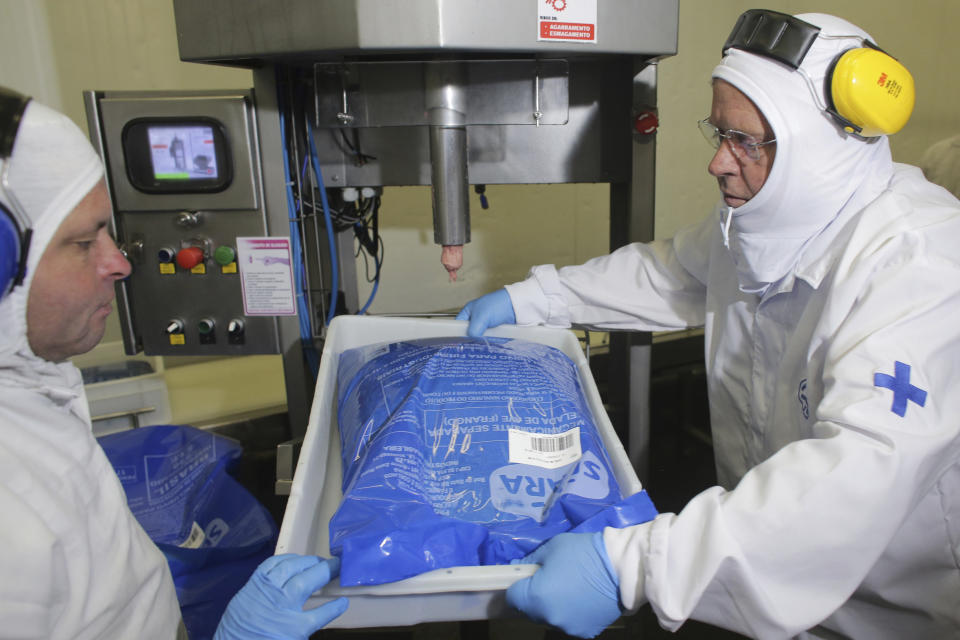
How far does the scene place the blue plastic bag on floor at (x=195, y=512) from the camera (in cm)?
119

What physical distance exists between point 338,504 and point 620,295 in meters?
0.70

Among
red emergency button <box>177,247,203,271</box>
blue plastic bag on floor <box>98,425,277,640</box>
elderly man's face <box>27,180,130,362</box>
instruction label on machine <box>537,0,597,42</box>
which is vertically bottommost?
blue plastic bag on floor <box>98,425,277,640</box>

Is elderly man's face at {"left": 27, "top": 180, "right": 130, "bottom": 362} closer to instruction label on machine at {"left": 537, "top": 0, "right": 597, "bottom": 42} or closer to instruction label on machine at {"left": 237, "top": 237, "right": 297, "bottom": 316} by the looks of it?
instruction label on machine at {"left": 237, "top": 237, "right": 297, "bottom": 316}

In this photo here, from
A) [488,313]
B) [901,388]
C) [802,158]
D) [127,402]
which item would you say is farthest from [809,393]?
[127,402]

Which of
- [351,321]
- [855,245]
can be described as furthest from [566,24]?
[351,321]

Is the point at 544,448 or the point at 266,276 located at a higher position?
the point at 266,276

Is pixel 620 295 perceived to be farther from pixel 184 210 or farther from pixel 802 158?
pixel 184 210

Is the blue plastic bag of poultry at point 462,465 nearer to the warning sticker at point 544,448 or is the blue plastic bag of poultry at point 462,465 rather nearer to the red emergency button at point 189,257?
the warning sticker at point 544,448

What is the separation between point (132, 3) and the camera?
1.87 metres

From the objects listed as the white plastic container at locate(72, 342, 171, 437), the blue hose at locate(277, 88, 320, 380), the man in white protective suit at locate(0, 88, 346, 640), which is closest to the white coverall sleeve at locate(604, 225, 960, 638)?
the man in white protective suit at locate(0, 88, 346, 640)

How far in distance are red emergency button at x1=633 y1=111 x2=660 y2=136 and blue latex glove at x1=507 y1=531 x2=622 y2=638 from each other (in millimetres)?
828

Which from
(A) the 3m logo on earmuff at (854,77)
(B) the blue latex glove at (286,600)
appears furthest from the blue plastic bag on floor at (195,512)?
(A) the 3m logo on earmuff at (854,77)

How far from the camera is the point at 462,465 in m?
0.79

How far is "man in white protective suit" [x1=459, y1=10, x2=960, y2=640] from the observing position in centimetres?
69
